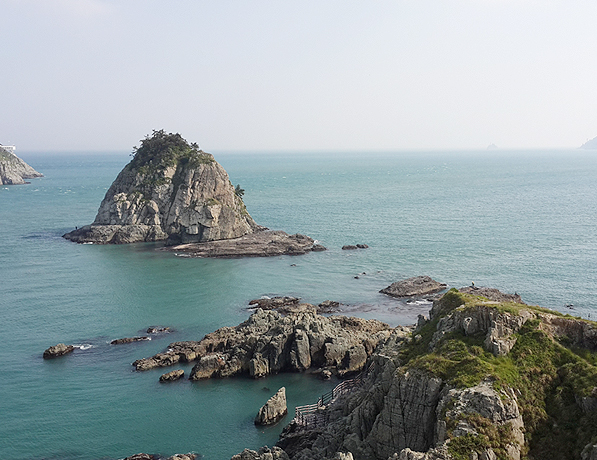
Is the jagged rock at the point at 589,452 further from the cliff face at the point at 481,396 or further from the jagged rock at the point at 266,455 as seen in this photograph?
the jagged rock at the point at 266,455

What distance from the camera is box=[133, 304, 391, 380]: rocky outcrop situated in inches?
2153

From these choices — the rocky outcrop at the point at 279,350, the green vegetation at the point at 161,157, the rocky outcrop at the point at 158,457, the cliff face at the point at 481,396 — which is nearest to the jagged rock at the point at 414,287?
the rocky outcrop at the point at 279,350

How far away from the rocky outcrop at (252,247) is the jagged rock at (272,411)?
2252 inches

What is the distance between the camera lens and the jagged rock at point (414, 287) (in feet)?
255

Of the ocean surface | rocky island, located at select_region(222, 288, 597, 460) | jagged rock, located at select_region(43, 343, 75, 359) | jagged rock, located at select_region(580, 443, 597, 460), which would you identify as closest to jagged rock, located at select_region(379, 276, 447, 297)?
the ocean surface

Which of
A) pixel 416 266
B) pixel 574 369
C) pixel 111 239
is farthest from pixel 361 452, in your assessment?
pixel 111 239

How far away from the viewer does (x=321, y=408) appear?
44.0 meters

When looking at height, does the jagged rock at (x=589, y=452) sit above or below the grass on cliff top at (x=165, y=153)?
below

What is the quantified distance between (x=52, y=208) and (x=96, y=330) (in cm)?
10736

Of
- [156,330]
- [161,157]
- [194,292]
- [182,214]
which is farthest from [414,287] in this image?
[161,157]

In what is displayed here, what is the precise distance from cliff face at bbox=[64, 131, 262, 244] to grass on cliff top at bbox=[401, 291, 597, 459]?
80.9 m

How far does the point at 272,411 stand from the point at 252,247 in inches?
2457

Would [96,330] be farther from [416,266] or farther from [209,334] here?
[416,266]

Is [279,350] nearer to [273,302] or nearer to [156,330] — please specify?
[156,330]
